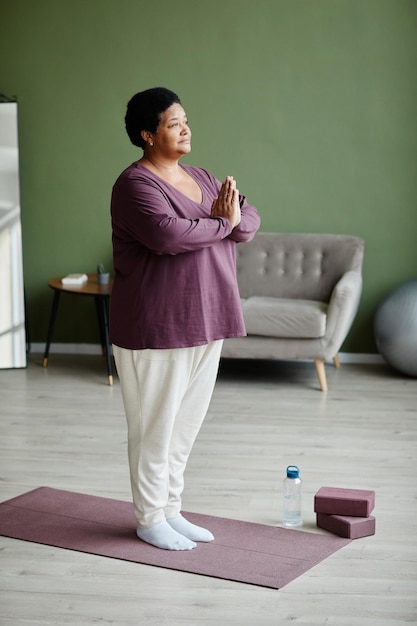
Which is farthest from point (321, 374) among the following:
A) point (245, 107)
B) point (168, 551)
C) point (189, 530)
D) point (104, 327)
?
point (168, 551)

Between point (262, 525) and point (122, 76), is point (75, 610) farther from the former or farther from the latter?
point (122, 76)

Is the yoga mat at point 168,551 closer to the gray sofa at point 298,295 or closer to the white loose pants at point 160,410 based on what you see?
the white loose pants at point 160,410

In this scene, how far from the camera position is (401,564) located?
2.99 m

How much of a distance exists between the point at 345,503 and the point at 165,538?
0.63 metres

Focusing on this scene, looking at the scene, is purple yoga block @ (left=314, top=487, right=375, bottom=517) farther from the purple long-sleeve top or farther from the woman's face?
the woman's face

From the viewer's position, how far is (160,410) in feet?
9.78

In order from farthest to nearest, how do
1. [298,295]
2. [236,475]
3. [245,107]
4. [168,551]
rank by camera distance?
1. [245,107]
2. [298,295]
3. [236,475]
4. [168,551]

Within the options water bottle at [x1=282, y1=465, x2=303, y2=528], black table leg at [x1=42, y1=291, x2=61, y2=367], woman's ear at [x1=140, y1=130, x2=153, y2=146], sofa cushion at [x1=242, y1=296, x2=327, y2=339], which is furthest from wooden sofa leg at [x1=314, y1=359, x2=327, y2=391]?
woman's ear at [x1=140, y1=130, x2=153, y2=146]

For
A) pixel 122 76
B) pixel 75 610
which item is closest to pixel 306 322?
Answer: pixel 122 76

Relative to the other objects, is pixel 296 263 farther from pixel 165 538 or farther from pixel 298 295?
pixel 165 538

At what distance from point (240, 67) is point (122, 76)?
78cm

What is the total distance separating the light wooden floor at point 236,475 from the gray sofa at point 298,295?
24 centimetres

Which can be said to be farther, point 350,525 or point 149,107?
point 350,525

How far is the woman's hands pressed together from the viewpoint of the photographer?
116 inches
